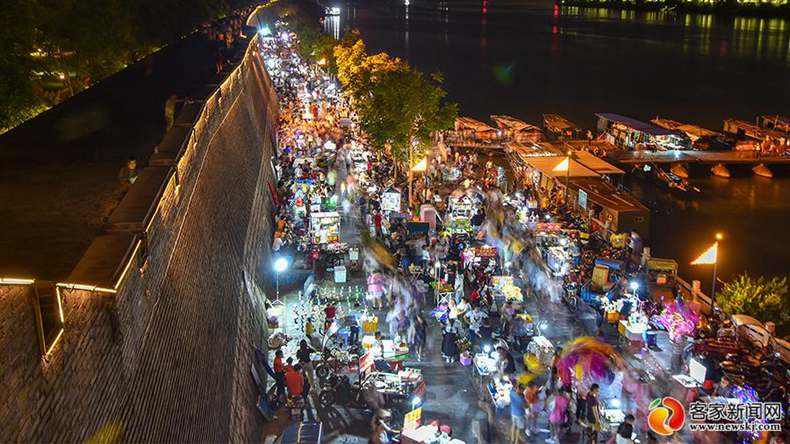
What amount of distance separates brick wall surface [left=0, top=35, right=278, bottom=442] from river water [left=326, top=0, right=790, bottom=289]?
1785 centimetres

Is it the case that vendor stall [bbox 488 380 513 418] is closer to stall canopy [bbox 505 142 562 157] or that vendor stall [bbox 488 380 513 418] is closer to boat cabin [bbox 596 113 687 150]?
stall canopy [bbox 505 142 562 157]

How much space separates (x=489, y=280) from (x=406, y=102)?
12.1 meters

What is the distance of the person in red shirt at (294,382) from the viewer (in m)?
11.6

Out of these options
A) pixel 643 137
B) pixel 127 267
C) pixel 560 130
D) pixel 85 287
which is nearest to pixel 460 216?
pixel 127 267

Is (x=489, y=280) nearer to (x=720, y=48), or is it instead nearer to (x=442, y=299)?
(x=442, y=299)

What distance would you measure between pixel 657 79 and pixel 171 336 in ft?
262

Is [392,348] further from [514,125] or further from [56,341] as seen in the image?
[514,125]

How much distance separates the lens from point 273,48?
6388cm

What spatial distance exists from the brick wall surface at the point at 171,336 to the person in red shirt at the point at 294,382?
62 cm

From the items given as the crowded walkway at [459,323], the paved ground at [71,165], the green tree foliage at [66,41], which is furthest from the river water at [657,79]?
the green tree foliage at [66,41]

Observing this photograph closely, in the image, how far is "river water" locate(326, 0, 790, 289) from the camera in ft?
103

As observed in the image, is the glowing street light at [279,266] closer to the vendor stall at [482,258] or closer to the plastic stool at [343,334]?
the plastic stool at [343,334]

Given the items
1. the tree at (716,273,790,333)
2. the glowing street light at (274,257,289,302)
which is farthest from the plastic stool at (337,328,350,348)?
the tree at (716,273,790,333)

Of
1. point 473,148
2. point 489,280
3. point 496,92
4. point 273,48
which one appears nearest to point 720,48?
point 496,92
